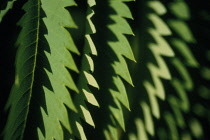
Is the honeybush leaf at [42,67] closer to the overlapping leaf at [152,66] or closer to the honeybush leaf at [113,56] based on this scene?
the honeybush leaf at [113,56]

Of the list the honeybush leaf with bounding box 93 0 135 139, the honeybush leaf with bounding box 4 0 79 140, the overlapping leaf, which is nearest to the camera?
the honeybush leaf with bounding box 4 0 79 140

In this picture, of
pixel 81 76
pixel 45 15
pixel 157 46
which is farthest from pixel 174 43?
pixel 45 15

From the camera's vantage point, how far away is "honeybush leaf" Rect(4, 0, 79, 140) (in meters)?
0.55

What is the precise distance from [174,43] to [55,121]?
0.57 meters

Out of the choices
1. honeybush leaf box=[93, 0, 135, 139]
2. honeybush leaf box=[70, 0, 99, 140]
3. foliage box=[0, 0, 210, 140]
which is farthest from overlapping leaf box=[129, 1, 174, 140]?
honeybush leaf box=[70, 0, 99, 140]

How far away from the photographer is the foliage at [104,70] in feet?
1.84

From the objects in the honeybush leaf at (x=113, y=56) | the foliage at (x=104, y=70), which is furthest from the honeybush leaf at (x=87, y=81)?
the honeybush leaf at (x=113, y=56)

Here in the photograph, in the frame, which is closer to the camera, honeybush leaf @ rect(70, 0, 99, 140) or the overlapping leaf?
honeybush leaf @ rect(70, 0, 99, 140)

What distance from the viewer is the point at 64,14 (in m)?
0.55

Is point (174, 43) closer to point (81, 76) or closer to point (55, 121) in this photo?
point (81, 76)

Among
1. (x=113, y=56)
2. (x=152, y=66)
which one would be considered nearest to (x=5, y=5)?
(x=113, y=56)

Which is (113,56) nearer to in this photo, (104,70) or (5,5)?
(104,70)

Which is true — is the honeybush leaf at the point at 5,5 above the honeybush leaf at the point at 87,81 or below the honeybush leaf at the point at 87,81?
above

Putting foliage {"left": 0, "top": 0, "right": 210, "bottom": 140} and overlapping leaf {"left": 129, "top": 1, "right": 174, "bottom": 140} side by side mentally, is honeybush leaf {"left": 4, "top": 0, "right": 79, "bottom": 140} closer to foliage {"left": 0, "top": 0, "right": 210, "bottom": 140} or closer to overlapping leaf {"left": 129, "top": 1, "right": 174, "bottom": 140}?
foliage {"left": 0, "top": 0, "right": 210, "bottom": 140}
